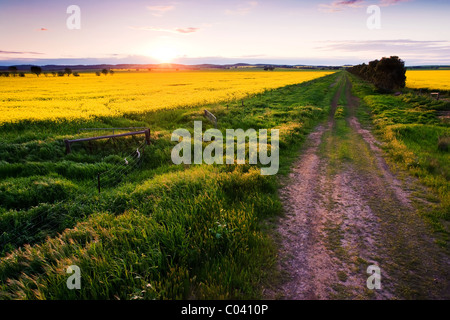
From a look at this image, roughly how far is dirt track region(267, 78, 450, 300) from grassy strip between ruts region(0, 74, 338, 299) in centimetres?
60

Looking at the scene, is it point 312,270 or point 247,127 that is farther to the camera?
point 247,127

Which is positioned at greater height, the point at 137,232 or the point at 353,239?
the point at 137,232

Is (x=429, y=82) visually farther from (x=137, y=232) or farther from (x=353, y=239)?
(x=137, y=232)

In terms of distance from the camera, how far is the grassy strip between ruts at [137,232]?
3.78m

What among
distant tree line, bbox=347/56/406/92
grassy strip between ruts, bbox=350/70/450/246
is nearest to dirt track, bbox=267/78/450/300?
grassy strip between ruts, bbox=350/70/450/246

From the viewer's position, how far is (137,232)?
15.8ft

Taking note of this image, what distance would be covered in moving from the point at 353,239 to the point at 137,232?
15.0ft

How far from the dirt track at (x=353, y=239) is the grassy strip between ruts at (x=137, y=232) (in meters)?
0.60

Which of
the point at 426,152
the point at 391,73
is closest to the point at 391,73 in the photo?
the point at 391,73
